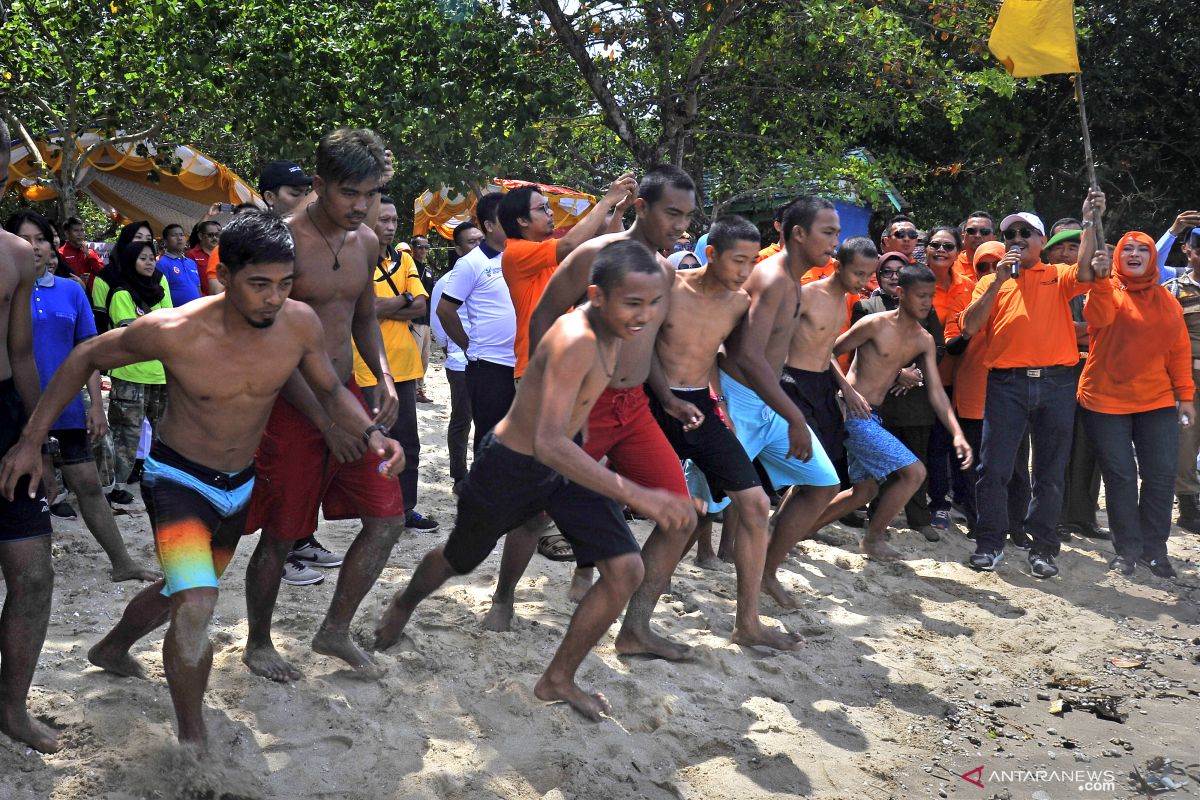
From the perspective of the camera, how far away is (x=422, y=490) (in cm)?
754

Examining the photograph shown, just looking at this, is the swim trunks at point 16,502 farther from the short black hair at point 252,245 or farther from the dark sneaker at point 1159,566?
the dark sneaker at point 1159,566

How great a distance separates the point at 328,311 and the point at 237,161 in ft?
55.4

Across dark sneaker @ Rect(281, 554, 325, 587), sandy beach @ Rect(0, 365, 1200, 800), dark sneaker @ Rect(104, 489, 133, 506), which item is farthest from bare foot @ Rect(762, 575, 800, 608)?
dark sneaker @ Rect(104, 489, 133, 506)

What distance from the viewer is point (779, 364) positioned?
532 centimetres

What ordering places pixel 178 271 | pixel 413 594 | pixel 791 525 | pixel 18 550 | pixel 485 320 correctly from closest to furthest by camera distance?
pixel 18 550, pixel 413 594, pixel 791 525, pixel 485 320, pixel 178 271

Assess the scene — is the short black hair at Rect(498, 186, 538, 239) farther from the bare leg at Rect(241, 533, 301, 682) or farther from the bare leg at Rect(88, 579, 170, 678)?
the bare leg at Rect(88, 579, 170, 678)

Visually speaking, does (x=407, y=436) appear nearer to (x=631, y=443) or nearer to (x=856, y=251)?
(x=631, y=443)

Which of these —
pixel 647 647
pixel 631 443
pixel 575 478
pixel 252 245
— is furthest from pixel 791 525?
pixel 252 245

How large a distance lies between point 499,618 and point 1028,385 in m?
3.74

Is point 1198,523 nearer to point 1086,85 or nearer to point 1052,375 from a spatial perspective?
point 1052,375

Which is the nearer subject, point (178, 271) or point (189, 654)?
point (189, 654)

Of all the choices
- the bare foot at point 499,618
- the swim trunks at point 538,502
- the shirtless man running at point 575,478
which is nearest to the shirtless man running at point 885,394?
the bare foot at point 499,618

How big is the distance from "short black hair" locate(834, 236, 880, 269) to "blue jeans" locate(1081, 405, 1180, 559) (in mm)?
2378

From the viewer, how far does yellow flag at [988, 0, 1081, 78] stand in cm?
716
